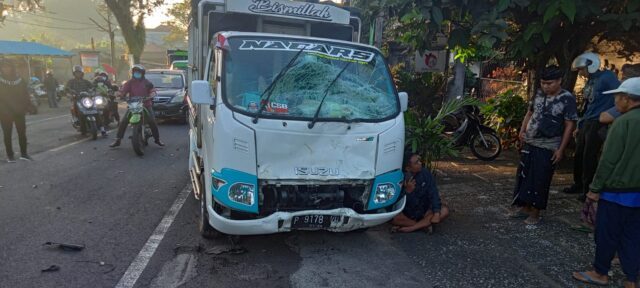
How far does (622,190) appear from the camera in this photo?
340 cm

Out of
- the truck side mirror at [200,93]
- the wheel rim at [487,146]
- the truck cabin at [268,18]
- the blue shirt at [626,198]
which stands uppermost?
the truck cabin at [268,18]

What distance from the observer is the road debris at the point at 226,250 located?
4.23 meters

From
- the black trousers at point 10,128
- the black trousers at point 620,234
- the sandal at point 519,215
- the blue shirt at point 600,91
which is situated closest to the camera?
the black trousers at point 620,234

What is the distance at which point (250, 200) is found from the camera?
3736 mm

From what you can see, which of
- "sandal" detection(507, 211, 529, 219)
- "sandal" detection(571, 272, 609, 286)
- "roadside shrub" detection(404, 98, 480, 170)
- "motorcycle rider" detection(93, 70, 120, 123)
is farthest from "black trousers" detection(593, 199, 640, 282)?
"motorcycle rider" detection(93, 70, 120, 123)

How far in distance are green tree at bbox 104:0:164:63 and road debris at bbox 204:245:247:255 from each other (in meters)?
24.5

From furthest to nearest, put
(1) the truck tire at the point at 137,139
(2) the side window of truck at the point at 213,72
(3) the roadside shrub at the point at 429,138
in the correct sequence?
(1) the truck tire at the point at 137,139 < (3) the roadside shrub at the point at 429,138 < (2) the side window of truck at the point at 213,72

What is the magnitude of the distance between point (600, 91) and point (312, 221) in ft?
13.7

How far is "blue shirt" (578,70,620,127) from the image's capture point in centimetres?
555

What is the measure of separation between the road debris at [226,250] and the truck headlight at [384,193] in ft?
4.46

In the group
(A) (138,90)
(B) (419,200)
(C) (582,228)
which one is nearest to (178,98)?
(A) (138,90)

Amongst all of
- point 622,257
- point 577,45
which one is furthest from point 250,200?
point 577,45

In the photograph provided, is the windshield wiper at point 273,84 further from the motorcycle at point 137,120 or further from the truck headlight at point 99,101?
the truck headlight at point 99,101

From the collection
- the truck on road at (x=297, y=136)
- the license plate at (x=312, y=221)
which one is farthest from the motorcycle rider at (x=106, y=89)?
the license plate at (x=312, y=221)
